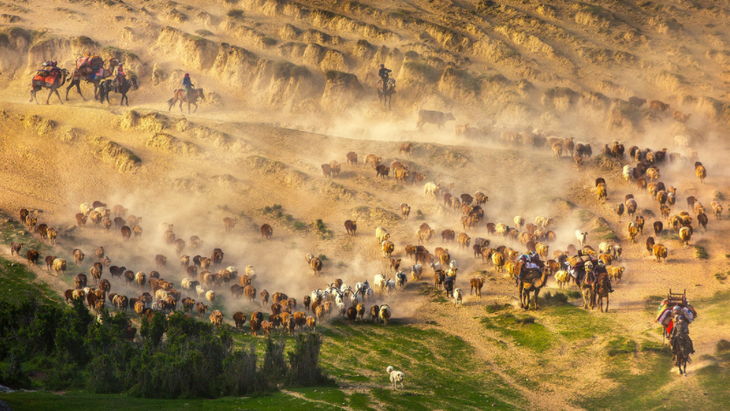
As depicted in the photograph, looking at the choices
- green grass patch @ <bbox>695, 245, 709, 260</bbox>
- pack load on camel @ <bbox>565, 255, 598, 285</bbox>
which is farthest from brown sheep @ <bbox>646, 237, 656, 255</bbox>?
pack load on camel @ <bbox>565, 255, 598, 285</bbox>

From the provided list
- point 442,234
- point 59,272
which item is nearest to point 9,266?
point 59,272

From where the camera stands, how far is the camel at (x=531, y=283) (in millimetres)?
43938

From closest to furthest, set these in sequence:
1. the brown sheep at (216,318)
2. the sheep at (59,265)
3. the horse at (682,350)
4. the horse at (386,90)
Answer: the horse at (682,350), the brown sheep at (216,318), the sheep at (59,265), the horse at (386,90)

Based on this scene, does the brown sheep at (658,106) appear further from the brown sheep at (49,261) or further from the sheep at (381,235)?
the brown sheep at (49,261)

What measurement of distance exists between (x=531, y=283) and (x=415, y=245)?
14360mm

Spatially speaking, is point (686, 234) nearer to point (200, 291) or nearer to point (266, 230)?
point (266, 230)

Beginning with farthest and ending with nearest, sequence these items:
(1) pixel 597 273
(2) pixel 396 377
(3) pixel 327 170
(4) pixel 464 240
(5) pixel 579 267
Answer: (3) pixel 327 170 < (4) pixel 464 240 < (5) pixel 579 267 < (1) pixel 597 273 < (2) pixel 396 377

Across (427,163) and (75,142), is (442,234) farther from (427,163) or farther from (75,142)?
(75,142)

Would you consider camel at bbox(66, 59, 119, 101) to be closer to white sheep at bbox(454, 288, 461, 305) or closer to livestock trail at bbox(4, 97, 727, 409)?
livestock trail at bbox(4, 97, 727, 409)

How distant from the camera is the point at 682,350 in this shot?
31422 mm

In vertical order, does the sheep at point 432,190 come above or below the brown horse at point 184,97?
below

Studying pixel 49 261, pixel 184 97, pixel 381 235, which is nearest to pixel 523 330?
pixel 381 235

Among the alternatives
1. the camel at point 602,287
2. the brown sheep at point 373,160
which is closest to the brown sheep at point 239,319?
the camel at point 602,287

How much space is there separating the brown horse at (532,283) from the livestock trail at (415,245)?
126 centimetres
